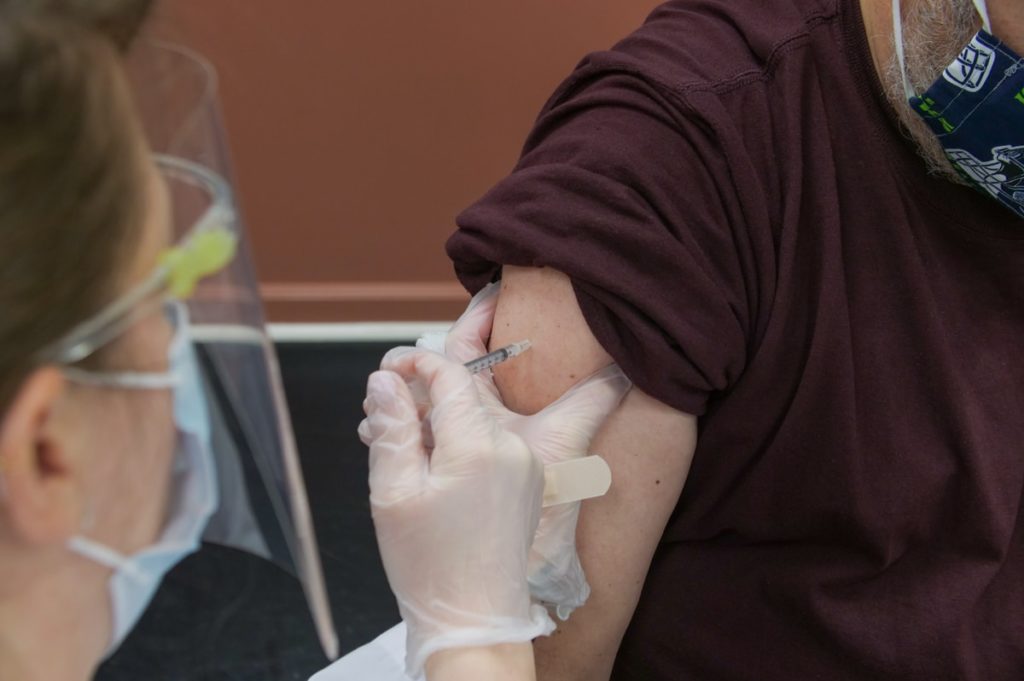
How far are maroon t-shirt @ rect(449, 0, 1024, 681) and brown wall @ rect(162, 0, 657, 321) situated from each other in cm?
141

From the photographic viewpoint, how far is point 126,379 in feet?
2.01

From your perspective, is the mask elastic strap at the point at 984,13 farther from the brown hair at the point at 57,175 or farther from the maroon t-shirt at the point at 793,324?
the brown hair at the point at 57,175

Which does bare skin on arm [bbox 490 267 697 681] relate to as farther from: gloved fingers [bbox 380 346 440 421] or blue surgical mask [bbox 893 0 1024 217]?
blue surgical mask [bbox 893 0 1024 217]

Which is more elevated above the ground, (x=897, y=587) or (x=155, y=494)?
(x=155, y=494)

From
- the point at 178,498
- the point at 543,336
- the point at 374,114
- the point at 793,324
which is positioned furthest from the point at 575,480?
the point at 374,114

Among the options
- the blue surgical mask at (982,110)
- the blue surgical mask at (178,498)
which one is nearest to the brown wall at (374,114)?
the blue surgical mask at (982,110)

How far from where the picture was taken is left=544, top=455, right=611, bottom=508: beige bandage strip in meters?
0.91

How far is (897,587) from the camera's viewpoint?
1.00 metres

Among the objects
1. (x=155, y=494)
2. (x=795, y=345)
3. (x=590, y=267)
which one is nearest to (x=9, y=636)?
(x=155, y=494)

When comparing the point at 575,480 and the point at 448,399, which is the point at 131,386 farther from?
the point at 575,480

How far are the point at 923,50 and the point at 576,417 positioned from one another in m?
0.50

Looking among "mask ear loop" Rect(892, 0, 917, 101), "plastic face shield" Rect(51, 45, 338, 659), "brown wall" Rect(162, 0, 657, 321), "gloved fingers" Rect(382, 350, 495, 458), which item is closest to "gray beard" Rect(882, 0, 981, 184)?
"mask ear loop" Rect(892, 0, 917, 101)

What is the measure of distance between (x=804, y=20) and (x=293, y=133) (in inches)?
68.1

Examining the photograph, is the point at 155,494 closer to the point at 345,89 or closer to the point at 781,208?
the point at 781,208
